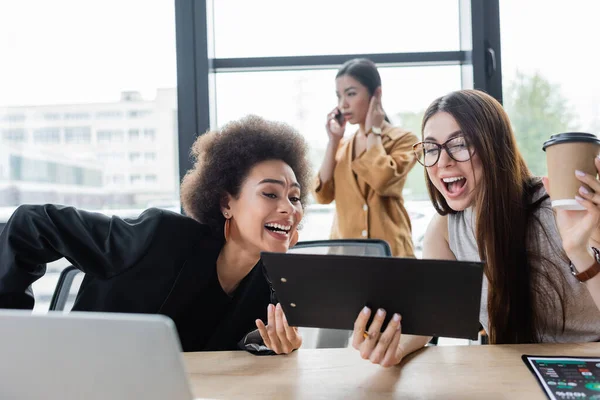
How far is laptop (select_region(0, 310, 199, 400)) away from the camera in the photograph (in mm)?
658

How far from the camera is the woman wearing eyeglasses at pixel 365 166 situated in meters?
2.55

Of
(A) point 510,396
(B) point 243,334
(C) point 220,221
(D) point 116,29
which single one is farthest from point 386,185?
(D) point 116,29

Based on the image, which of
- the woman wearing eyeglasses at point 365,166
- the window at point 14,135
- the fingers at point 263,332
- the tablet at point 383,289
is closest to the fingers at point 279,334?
the fingers at point 263,332

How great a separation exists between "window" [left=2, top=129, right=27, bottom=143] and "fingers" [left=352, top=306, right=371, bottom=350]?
9.29 feet

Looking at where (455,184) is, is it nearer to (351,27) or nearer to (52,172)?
(351,27)

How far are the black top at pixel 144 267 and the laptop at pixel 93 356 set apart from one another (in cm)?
81

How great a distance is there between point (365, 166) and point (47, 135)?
197 centimetres

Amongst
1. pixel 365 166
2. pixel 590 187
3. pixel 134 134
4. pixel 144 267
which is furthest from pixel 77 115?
pixel 590 187

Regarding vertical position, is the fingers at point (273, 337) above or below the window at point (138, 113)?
below

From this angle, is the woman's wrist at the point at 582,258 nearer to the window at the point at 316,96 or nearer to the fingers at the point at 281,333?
the fingers at the point at 281,333

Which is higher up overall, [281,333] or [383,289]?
[383,289]

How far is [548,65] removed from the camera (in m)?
3.16

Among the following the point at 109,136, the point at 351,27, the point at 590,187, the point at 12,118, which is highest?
the point at 351,27

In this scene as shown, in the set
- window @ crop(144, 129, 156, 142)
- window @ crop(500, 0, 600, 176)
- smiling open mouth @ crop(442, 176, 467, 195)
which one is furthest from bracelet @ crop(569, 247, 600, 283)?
window @ crop(144, 129, 156, 142)
